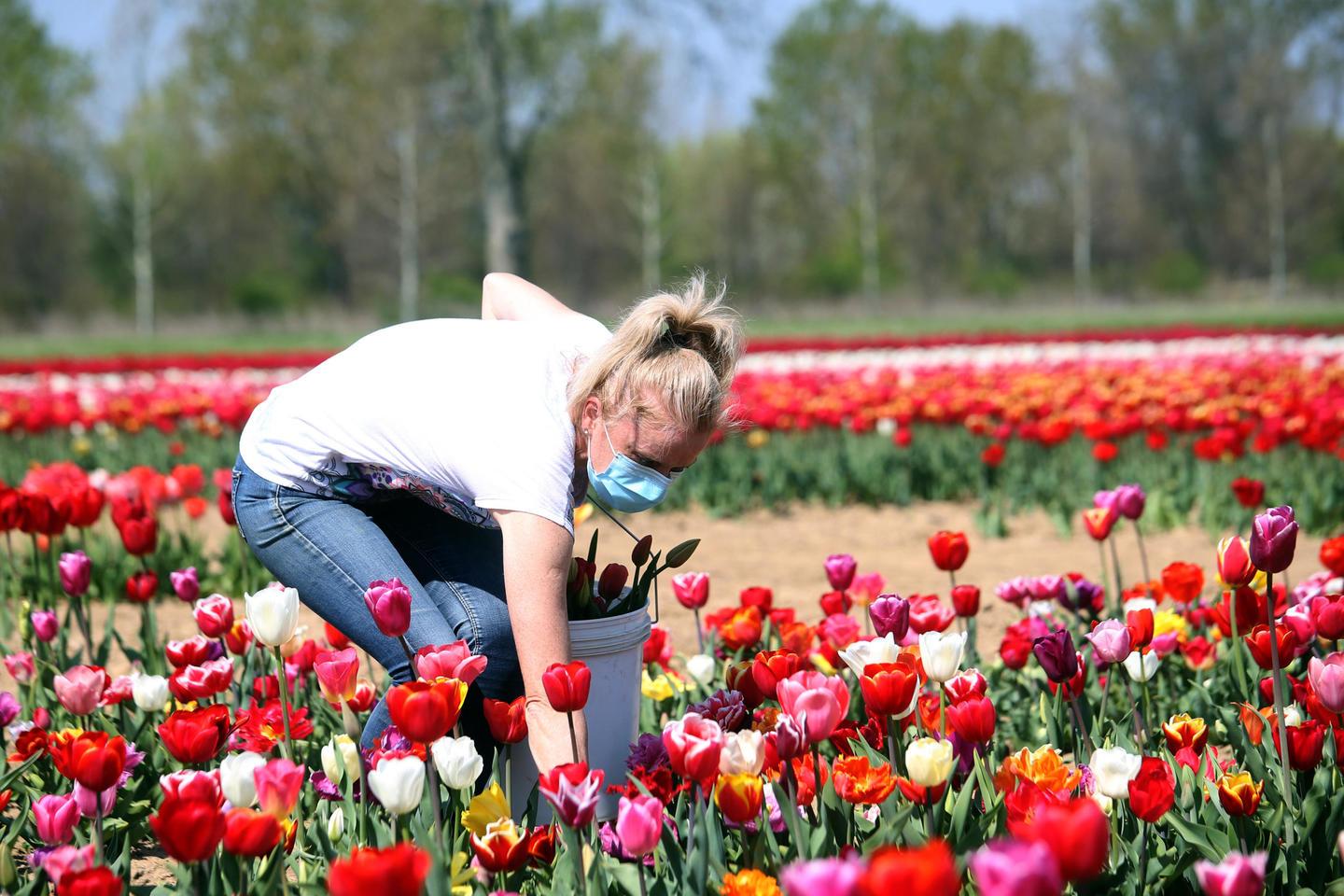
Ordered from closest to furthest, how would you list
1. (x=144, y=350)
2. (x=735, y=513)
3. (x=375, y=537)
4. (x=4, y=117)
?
(x=375, y=537), (x=735, y=513), (x=144, y=350), (x=4, y=117)

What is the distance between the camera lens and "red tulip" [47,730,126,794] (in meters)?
1.68

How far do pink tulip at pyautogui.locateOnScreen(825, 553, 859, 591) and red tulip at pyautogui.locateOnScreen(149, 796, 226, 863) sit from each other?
1484mm

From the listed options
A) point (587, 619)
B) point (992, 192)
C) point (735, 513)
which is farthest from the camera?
point (992, 192)

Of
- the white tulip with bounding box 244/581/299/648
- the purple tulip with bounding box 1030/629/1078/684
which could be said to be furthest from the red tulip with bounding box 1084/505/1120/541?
the white tulip with bounding box 244/581/299/648

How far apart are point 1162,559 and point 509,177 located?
37.9ft

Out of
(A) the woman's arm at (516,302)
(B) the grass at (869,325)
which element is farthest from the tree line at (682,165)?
(A) the woman's arm at (516,302)

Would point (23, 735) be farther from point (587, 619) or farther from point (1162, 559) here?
point (1162, 559)

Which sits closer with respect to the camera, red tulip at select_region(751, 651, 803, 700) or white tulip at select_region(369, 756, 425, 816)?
white tulip at select_region(369, 756, 425, 816)

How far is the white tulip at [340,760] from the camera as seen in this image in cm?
195

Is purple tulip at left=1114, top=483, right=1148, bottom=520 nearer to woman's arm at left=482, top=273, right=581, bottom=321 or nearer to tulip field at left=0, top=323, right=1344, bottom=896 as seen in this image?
tulip field at left=0, top=323, right=1344, bottom=896

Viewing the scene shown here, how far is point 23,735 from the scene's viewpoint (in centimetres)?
215

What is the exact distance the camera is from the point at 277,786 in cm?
157

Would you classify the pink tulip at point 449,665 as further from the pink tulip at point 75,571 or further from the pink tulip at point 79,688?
the pink tulip at point 75,571

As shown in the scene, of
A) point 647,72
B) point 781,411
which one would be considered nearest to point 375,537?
point 781,411
